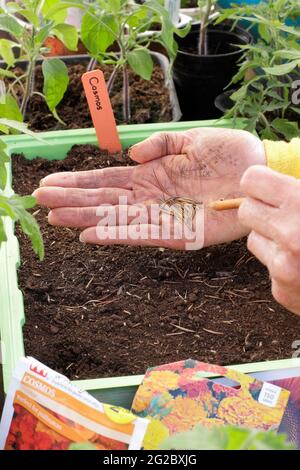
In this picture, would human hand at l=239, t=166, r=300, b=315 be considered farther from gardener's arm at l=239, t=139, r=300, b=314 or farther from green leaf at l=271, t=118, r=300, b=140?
green leaf at l=271, t=118, r=300, b=140

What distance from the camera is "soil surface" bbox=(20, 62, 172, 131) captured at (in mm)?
1890

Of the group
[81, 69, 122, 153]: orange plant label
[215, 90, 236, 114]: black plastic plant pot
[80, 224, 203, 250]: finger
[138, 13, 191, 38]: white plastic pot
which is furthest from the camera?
[138, 13, 191, 38]: white plastic pot

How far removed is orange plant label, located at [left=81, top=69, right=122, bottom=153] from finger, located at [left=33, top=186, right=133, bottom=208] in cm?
24

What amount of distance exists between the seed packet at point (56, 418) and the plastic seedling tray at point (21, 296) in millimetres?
138

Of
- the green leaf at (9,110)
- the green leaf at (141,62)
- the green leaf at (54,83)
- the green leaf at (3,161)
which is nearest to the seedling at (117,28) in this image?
the green leaf at (141,62)

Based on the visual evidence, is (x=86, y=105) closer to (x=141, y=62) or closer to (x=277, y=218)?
(x=141, y=62)

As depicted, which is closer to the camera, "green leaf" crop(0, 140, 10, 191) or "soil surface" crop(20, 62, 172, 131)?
"green leaf" crop(0, 140, 10, 191)

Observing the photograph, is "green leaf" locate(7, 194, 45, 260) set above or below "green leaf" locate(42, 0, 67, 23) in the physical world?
below

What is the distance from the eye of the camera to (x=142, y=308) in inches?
51.8

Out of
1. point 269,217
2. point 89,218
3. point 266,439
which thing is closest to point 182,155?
point 89,218

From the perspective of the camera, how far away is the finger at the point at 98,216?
4.66 ft

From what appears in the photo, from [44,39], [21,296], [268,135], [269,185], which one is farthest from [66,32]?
[269,185]

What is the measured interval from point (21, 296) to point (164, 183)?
0.43m

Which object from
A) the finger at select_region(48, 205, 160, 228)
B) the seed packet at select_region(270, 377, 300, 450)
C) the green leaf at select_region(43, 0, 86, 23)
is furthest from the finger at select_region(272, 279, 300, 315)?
the green leaf at select_region(43, 0, 86, 23)
